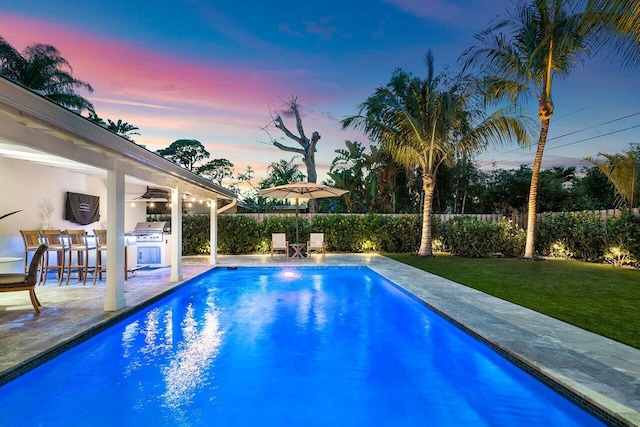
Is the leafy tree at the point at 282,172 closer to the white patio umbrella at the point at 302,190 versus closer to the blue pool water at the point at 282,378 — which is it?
the white patio umbrella at the point at 302,190

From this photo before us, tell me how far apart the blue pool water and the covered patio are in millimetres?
1526

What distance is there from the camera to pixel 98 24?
35.0 ft

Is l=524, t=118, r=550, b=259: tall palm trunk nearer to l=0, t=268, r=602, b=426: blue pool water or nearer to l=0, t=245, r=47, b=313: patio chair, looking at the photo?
l=0, t=268, r=602, b=426: blue pool water

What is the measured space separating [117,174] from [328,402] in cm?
465

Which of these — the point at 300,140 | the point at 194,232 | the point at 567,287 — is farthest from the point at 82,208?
the point at 300,140

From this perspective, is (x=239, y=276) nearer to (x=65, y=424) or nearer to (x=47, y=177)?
(x=47, y=177)

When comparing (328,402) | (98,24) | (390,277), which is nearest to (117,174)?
(328,402)

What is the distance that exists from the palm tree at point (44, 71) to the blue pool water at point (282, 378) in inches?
706

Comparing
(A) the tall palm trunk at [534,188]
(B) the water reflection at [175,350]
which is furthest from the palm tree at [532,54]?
(B) the water reflection at [175,350]

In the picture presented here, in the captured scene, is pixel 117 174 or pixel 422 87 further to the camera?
pixel 422 87

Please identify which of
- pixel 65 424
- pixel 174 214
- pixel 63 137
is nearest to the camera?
pixel 65 424

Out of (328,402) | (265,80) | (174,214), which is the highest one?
(265,80)

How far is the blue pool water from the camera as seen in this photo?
3.22m

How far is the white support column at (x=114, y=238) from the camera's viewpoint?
565cm
